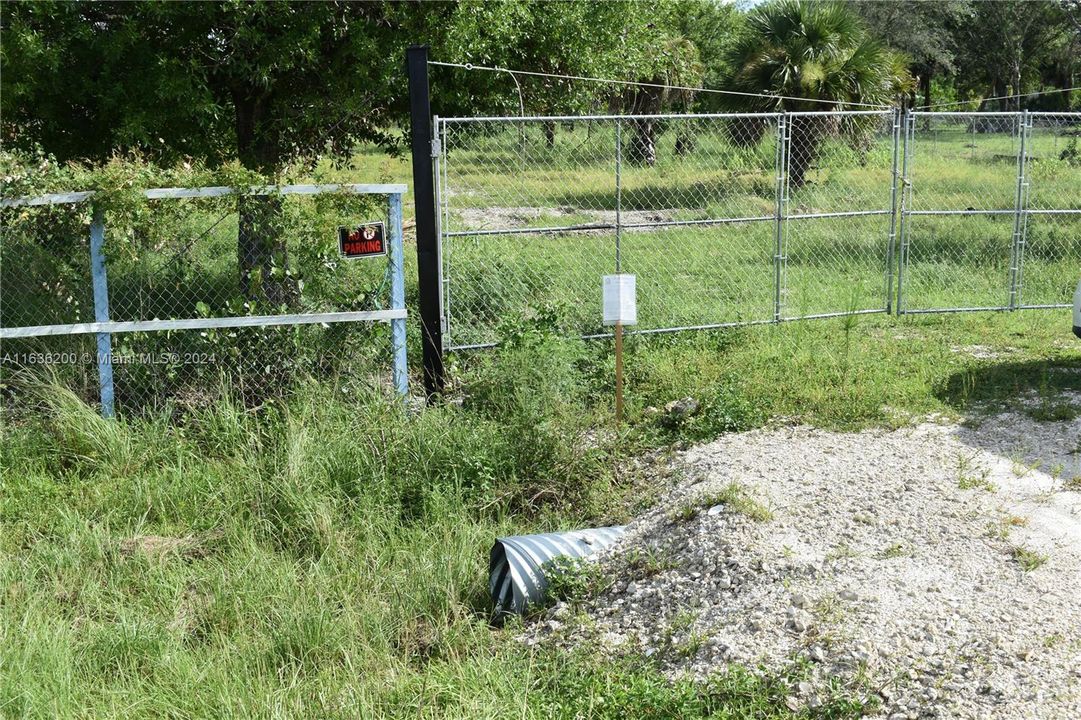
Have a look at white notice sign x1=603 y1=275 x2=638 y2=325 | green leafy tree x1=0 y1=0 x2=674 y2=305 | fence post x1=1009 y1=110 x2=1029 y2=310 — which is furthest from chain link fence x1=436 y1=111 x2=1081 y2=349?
white notice sign x1=603 y1=275 x2=638 y2=325

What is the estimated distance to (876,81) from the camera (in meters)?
17.6

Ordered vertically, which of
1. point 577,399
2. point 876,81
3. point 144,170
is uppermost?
point 876,81

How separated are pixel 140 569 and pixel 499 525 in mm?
2020

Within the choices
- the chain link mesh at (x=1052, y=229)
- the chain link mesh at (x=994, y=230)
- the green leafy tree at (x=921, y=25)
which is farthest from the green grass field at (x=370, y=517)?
the green leafy tree at (x=921, y=25)

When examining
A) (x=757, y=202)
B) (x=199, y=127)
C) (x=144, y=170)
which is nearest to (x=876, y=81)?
(x=757, y=202)

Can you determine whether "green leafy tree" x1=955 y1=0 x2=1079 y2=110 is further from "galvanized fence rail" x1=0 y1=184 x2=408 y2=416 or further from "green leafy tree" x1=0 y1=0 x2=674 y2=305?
"galvanized fence rail" x1=0 y1=184 x2=408 y2=416

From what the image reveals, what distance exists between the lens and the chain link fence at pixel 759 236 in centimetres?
957

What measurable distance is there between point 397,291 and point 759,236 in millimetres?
8438

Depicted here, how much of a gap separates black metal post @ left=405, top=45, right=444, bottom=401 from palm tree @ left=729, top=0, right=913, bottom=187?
35.1 feet

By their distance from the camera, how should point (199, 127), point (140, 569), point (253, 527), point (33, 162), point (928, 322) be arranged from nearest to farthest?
point (140, 569)
point (253, 527)
point (33, 162)
point (199, 127)
point (928, 322)

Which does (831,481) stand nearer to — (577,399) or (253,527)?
(577,399)

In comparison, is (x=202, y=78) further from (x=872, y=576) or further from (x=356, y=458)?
(x=872, y=576)

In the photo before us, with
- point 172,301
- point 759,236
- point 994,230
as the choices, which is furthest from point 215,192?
point 994,230

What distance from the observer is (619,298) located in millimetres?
7520
